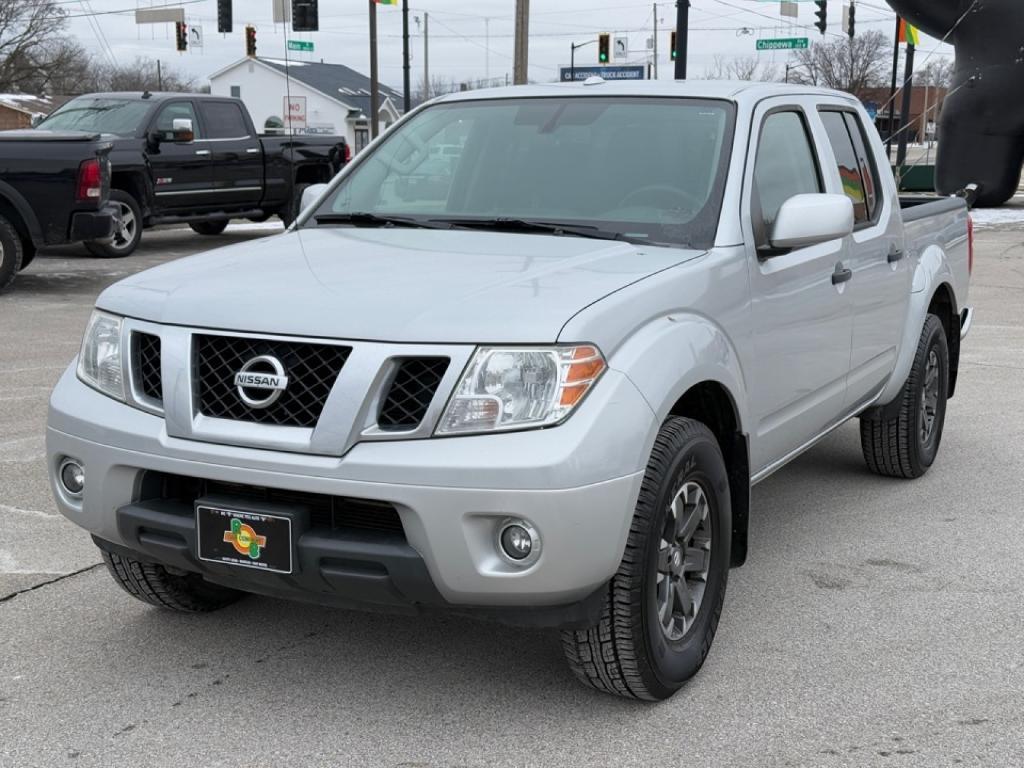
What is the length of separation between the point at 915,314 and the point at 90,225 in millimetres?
8473

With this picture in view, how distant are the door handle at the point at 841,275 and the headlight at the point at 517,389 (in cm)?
189

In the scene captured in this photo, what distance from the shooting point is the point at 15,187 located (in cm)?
1161

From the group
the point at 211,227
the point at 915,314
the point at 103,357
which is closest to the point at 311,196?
the point at 103,357

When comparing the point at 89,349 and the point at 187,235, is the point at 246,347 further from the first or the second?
the point at 187,235

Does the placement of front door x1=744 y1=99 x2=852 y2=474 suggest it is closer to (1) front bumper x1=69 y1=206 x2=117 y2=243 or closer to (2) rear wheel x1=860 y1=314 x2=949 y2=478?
(2) rear wheel x1=860 y1=314 x2=949 y2=478

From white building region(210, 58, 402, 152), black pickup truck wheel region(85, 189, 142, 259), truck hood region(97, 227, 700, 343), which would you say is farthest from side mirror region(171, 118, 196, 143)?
white building region(210, 58, 402, 152)

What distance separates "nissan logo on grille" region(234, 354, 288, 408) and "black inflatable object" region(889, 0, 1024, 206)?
60.7ft

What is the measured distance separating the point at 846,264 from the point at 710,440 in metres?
1.56

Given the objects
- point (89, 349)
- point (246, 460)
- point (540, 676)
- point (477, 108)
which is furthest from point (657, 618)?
point (477, 108)

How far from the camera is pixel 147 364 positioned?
3.53 meters

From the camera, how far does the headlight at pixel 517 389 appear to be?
311 cm

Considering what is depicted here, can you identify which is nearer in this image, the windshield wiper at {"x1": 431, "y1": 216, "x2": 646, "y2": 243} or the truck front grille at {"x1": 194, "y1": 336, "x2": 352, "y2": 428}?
the truck front grille at {"x1": 194, "y1": 336, "x2": 352, "y2": 428}

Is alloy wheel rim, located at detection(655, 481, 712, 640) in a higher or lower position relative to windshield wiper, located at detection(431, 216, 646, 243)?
lower

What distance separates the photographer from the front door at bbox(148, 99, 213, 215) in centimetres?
1585
